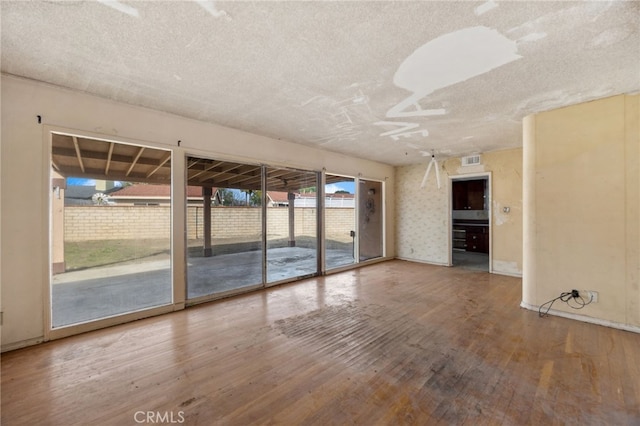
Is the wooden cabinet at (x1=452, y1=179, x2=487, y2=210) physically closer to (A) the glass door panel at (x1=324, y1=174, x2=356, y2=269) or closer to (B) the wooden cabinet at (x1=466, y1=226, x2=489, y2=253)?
(B) the wooden cabinet at (x1=466, y1=226, x2=489, y2=253)

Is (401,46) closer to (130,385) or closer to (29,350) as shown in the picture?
(130,385)

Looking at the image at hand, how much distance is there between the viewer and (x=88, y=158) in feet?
10.2

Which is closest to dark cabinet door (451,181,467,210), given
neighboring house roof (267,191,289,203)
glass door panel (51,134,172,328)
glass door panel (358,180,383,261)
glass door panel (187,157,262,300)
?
glass door panel (358,180,383,261)

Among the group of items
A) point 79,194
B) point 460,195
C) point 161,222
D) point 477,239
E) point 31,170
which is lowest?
point 477,239

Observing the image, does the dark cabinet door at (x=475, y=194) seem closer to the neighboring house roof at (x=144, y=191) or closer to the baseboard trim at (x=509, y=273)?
the baseboard trim at (x=509, y=273)

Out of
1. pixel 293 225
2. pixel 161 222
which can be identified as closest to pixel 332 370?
pixel 161 222

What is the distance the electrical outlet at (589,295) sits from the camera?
122 inches

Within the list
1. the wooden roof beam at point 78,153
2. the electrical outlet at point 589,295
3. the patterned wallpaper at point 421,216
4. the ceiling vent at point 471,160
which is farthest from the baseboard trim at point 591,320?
the wooden roof beam at point 78,153

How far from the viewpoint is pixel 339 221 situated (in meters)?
6.16

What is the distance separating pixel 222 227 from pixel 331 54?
308 cm

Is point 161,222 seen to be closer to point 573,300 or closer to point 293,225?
point 293,225

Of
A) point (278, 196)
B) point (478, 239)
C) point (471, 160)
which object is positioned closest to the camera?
point (278, 196)

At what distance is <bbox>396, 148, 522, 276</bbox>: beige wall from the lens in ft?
17.8

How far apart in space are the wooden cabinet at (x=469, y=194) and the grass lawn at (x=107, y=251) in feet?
27.3
